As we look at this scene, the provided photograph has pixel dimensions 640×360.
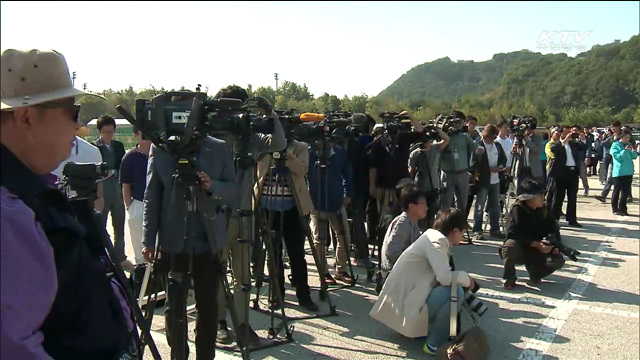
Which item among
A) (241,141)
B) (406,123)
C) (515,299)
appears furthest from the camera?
(406,123)

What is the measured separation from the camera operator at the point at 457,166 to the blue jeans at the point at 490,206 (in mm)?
590

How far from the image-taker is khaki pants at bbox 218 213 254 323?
152 inches

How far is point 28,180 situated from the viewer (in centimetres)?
128

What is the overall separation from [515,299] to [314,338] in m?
2.31

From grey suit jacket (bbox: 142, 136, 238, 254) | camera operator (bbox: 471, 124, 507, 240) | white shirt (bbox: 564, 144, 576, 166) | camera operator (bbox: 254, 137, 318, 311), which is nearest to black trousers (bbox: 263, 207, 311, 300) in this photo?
camera operator (bbox: 254, 137, 318, 311)

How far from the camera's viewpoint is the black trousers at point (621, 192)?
34.1 feet

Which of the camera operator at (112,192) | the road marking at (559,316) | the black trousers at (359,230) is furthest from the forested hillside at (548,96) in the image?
the road marking at (559,316)

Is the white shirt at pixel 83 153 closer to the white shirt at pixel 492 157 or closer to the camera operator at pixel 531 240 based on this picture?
the camera operator at pixel 531 240

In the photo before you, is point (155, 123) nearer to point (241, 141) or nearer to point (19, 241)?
point (241, 141)

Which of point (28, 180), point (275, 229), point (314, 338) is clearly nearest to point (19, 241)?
point (28, 180)

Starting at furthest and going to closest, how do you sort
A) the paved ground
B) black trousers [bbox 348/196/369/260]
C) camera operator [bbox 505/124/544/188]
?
camera operator [bbox 505/124/544/188]
black trousers [bbox 348/196/369/260]
the paved ground

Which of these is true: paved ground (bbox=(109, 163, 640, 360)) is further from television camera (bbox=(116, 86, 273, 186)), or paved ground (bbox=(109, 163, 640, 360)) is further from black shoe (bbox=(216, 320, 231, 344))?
television camera (bbox=(116, 86, 273, 186))

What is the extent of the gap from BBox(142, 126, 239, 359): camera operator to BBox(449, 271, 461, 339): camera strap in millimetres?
1660

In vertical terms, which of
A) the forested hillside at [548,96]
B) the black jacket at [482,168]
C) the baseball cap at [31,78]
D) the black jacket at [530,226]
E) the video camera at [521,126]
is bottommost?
the black jacket at [530,226]
